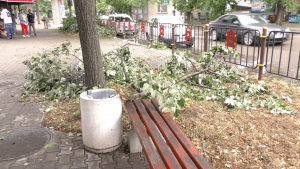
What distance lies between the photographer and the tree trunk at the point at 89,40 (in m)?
4.19

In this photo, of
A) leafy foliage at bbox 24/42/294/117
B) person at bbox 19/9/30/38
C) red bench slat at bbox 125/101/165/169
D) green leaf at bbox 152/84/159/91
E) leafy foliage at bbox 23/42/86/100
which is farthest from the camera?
person at bbox 19/9/30/38

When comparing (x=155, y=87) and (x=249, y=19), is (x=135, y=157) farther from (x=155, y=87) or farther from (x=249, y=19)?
(x=249, y=19)

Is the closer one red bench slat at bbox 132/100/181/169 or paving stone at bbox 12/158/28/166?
red bench slat at bbox 132/100/181/169

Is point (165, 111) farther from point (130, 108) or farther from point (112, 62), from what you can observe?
point (112, 62)

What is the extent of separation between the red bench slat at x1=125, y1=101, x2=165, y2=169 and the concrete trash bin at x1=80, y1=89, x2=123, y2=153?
8.0 inches

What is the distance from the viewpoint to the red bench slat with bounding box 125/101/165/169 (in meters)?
2.16

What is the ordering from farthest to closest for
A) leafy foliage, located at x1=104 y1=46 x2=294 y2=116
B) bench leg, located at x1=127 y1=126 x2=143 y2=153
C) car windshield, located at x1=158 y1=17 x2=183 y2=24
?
car windshield, located at x1=158 y1=17 x2=183 y2=24 → bench leg, located at x1=127 y1=126 x2=143 y2=153 → leafy foliage, located at x1=104 y1=46 x2=294 y2=116

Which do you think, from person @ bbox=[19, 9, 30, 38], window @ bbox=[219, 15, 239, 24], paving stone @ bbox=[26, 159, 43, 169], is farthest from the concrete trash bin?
person @ bbox=[19, 9, 30, 38]

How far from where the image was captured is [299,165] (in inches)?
111

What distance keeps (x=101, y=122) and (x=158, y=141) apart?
89cm

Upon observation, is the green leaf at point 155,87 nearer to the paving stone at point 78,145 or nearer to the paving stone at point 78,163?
the paving stone at point 78,163

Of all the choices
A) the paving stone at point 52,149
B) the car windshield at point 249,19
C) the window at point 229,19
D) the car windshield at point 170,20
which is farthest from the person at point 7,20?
the paving stone at point 52,149

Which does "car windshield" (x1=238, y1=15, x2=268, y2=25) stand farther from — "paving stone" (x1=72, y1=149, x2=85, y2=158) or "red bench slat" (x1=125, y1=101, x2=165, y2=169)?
"paving stone" (x1=72, y1=149, x2=85, y2=158)

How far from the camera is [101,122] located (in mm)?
3061
